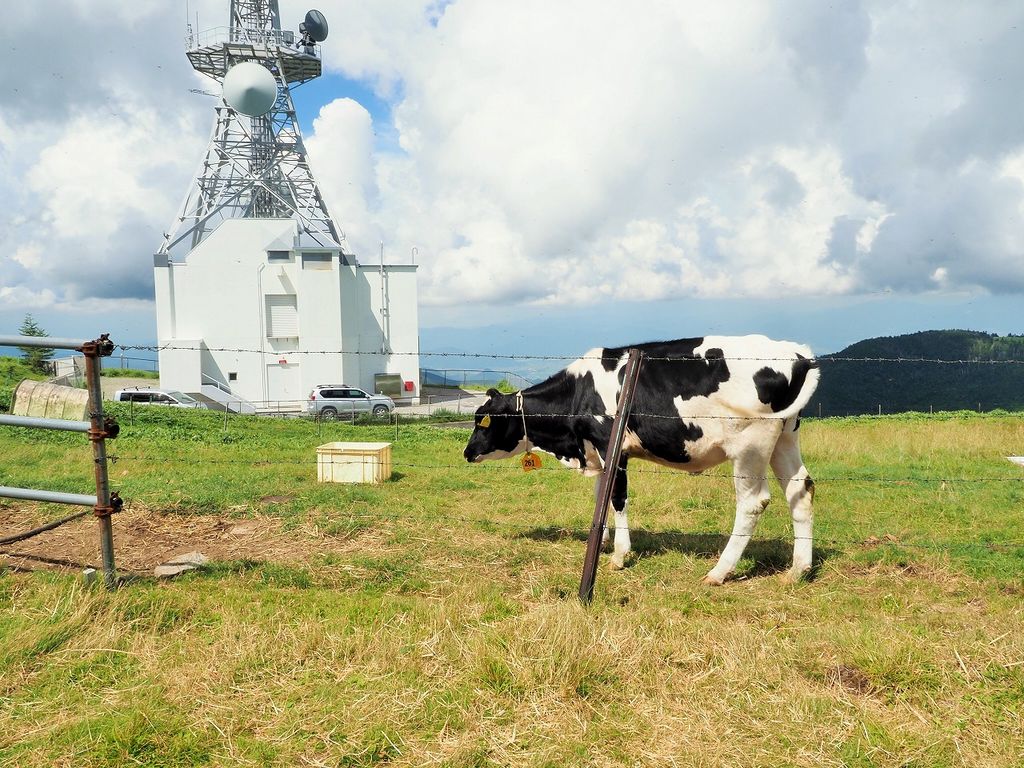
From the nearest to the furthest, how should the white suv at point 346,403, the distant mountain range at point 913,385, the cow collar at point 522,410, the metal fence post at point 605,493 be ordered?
the metal fence post at point 605,493, the cow collar at point 522,410, the white suv at point 346,403, the distant mountain range at point 913,385

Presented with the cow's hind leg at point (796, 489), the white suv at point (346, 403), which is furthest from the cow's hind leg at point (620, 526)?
the white suv at point (346, 403)

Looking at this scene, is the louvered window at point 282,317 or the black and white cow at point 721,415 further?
the louvered window at point 282,317

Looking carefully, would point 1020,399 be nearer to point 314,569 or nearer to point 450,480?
point 450,480

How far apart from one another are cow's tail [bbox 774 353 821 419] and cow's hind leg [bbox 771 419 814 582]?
1.14 ft

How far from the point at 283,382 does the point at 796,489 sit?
1337 inches

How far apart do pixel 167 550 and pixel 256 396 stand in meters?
31.6

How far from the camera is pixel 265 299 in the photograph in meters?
37.3

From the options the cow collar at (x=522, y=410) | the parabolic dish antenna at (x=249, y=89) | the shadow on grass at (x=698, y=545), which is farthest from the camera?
the parabolic dish antenna at (x=249, y=89)

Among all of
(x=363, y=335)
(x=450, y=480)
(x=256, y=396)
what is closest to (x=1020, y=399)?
(x=363, y=335)

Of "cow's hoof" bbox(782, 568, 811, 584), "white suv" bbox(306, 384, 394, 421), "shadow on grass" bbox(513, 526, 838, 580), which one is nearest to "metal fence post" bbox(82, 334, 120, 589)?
"shadow on grass" bbox(513, 526, 838, 580)

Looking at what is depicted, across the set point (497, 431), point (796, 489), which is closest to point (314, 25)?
point (497, 431)

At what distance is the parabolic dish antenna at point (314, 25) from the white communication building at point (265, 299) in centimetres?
500

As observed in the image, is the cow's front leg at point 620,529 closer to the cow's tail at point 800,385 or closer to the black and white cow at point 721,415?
the black and white cow at point 721,415

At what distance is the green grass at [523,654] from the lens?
11.4ft
